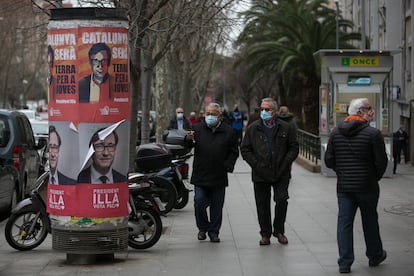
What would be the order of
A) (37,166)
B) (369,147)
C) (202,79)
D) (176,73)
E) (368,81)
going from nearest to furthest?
(369,147) < (37,166) < (368,81) < (176,73) < (202,79)

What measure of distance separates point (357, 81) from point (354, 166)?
42.4ft

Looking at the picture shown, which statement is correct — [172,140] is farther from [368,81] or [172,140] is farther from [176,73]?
[176,73]

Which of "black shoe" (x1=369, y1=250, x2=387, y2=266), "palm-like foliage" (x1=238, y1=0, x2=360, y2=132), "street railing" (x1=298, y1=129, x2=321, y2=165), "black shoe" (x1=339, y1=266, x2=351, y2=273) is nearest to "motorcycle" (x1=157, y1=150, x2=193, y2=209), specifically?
"black shoe" (x1=369, y1=250, x2=387, y2=266)

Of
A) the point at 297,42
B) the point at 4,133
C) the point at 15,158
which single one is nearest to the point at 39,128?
the point at 4,133

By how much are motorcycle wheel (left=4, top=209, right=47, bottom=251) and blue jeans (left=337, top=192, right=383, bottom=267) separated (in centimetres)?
369

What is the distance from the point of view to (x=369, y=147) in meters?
8.77

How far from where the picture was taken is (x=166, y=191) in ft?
44.2

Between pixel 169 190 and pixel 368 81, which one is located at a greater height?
pixel 368 81

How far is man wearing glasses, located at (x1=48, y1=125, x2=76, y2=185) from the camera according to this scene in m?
9.38

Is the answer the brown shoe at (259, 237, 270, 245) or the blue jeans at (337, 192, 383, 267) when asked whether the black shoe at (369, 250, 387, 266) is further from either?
the brown shoe at (259, 237, 270, 245)

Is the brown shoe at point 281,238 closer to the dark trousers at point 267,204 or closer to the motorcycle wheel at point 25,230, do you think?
the dark trousers at point 267,204

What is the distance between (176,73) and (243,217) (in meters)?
30.9

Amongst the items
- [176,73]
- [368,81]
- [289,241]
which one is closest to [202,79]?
[176,73]

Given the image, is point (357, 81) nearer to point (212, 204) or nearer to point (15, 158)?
point (15, 158)
